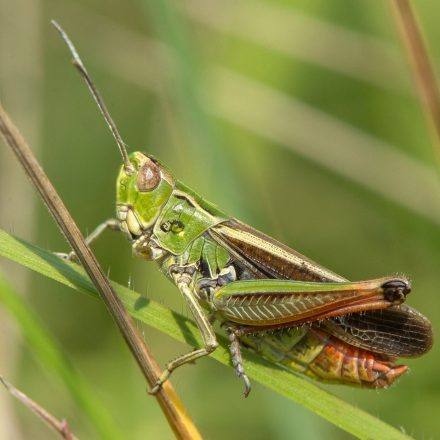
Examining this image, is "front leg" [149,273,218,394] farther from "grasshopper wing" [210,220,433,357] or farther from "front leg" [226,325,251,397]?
"grasshopper wing" [210,220,433,357]

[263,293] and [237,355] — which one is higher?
[263,293]

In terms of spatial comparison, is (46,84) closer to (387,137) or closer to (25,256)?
(387,137)

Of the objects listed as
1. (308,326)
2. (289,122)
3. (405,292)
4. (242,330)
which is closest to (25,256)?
(242,330)

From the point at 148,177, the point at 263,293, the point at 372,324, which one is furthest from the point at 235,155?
the point at 372,324

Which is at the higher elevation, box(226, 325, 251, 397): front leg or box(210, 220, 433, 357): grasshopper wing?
box(210, 220, 433, 357): grasshopper wing

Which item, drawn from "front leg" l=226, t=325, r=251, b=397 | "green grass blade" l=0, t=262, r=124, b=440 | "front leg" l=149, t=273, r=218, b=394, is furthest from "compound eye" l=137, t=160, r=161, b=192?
"green grass blade" l=0, t=262, r=124, b=440

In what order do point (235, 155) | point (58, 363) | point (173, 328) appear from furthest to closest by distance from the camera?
1. point (235, 155)
2. point (173, 328)
3. point (58, 363)

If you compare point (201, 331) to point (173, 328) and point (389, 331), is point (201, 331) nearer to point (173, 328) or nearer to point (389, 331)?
point (173, 328)
